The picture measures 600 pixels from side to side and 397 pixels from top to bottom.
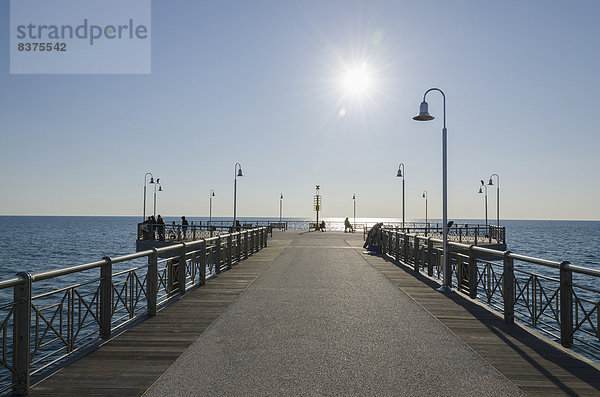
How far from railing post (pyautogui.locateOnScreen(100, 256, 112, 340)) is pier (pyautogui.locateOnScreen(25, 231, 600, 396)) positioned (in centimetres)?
24

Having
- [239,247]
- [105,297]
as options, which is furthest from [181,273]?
[239,247]

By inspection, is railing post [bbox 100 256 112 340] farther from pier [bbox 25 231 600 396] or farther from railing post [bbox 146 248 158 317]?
railing post [bbox 146 248 158 317]

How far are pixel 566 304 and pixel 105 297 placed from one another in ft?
21.9

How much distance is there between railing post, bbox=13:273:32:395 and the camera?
454cm

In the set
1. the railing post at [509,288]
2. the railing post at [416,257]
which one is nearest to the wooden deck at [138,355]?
the railing post at [509,288]

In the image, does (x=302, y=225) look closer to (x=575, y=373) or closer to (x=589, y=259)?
(x=589, y=259)

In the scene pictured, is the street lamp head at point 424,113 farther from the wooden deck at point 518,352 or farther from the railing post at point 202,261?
the railing post at point 202,261

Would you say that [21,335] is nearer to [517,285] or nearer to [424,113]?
[517,285]

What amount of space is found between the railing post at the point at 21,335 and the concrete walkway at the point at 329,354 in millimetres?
1341

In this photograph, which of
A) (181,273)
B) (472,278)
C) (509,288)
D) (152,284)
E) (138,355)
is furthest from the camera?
(181,273)

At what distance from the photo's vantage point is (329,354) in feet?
19.1

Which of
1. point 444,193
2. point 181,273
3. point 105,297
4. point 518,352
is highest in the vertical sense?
point 444,193

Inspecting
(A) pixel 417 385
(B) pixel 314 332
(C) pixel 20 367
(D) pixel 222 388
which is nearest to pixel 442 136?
(B) pixel 314 332

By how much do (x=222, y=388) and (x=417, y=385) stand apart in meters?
2.14
